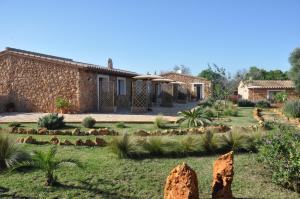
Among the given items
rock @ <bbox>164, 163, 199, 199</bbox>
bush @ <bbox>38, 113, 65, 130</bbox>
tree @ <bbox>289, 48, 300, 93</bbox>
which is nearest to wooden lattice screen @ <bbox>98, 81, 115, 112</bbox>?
bush @ <bbox>38, 113, 65, 130</bbox>

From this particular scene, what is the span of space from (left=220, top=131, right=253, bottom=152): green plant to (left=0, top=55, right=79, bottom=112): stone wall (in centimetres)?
1240

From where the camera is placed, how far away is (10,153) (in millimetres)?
6461

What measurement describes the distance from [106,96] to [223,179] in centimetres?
1686

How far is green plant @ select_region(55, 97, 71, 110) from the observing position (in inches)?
742

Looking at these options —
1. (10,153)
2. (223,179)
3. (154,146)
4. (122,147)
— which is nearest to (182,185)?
(223,179)

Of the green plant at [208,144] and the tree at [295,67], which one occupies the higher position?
the tree at [295,67]

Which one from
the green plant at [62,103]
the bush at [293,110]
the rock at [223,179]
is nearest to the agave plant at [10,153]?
the rock at [223,179]

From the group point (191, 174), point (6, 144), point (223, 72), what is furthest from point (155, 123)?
point (223, 72)

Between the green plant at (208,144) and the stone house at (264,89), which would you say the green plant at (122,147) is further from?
the stone house at (264,89)

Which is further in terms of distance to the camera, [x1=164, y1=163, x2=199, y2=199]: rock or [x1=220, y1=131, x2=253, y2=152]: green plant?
[x1=220, y1=131, x2=253, y2=152]: green plant

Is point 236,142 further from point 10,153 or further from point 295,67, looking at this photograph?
point 295,67

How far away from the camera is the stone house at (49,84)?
1962cm

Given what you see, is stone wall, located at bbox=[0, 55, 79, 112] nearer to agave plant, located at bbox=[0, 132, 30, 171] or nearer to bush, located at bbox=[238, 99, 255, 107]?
agave plant, located at bbox=[0, 132, 30, 171]

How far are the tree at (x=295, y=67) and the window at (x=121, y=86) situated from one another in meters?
16.4
